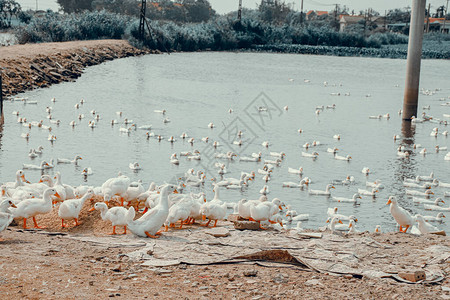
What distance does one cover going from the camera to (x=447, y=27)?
120m

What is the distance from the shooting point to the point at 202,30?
75188 millimetres

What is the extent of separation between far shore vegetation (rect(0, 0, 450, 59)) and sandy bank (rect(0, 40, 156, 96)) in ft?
17.0

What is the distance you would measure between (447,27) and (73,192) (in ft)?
398

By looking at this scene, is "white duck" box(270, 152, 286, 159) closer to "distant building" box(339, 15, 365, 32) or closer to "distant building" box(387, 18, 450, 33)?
"distant building" box(387, 18, 450, 33)

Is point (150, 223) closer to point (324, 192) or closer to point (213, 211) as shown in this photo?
point (213, 211)

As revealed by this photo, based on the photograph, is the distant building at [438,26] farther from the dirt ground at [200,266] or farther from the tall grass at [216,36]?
the dirt ground at [200,266]

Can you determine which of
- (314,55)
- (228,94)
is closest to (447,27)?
(314,55)

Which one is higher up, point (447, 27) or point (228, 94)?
point (447, 27)

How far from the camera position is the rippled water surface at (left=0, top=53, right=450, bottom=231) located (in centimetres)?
1600

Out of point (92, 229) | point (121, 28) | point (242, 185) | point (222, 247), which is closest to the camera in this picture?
point (222, 247)

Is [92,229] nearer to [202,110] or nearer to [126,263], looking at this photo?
[126,263]

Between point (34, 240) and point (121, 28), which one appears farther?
point (121, 28)

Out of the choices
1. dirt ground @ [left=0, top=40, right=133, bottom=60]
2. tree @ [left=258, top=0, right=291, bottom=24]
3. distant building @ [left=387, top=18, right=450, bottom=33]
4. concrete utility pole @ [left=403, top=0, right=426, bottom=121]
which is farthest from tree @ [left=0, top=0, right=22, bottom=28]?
distant building @ [left=387, top=18, right=450, bottom=33]

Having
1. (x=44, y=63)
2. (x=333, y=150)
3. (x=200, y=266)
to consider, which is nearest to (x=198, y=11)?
(x=44, y=63)
